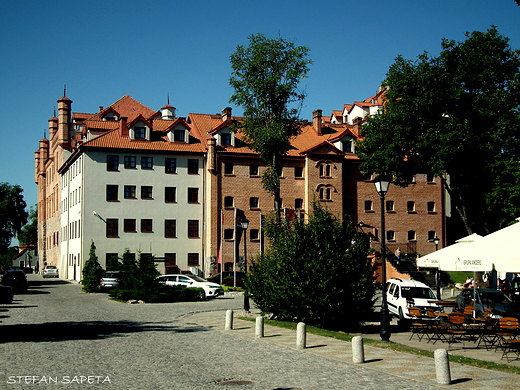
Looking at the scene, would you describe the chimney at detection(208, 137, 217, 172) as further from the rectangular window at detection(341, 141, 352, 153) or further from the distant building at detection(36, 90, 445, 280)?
the rectangular window at detection(341, 141, 352, 153)

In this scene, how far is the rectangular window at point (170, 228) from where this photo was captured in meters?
58.3

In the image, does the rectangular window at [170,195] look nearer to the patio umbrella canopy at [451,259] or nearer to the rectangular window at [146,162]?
the rectangular window at [146,162]

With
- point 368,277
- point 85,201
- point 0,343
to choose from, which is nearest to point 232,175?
point 85,201

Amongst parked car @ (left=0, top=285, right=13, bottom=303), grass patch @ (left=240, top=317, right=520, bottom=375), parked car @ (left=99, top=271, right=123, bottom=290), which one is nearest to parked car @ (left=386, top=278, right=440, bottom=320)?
grass patch @ (left=240, top=317, right=520, bottom=375)

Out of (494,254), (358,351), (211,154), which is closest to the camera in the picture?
(358,351)

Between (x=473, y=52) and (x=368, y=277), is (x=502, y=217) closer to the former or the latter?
(x=473, y=52)

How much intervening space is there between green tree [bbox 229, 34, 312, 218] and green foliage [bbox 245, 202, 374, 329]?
21.6 m

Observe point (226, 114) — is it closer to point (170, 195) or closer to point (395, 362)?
point (170, 195)

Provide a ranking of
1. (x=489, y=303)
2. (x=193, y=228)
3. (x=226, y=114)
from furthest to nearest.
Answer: (x=226, y=114) < (x=193, y=228) < (x=489, y=303)

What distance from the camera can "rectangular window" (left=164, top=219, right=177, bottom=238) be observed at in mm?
58281

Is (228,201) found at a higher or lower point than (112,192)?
lower

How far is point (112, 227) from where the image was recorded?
5631 cm

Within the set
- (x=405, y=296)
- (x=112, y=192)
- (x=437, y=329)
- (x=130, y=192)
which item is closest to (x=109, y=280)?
(x=112, y=192)

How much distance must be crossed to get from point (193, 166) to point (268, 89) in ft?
56.2
